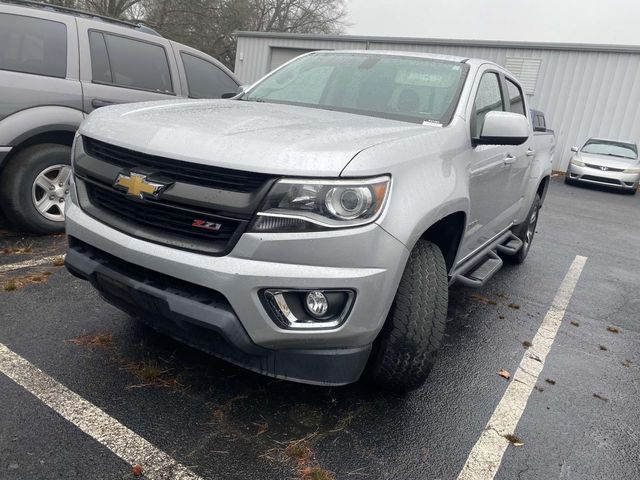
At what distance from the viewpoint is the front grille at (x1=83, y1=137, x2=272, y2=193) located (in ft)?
6.98

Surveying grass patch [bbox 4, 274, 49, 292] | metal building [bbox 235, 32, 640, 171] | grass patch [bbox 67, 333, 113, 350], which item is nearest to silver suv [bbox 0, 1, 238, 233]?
grass patch [bbox 4, 274, 49, 292]

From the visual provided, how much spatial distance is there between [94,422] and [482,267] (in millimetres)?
2804

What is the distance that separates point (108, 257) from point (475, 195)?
2.09 meters

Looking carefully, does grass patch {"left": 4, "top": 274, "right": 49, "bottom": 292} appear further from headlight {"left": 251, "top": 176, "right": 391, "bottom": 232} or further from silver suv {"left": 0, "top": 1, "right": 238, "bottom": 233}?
headlight {"left": 251, "top": 176, "right": 391, "bottom": 232}

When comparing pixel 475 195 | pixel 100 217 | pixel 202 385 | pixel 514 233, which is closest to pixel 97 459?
pixel 202 385

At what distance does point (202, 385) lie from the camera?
267cm

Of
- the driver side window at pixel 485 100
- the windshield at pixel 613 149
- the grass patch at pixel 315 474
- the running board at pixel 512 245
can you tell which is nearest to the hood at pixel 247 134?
the driver side window at pixel 485 100

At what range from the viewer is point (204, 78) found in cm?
564

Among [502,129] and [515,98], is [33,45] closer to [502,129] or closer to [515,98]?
[502,129]

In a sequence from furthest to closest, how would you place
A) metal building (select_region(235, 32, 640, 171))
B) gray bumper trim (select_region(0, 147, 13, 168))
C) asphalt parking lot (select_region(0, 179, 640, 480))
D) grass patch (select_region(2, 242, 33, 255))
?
1. metal building (select_region(235, 32, 640, 171))
2. grass patch (select_region(2, 242, 33, 255))
3. gray bumper trim (select_region(0, 147, 13, 168))
4. asphalt parking lot (select_region(0, 179, 640, 480))

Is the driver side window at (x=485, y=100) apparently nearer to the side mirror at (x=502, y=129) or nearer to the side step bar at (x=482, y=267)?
the side mirror at (x=502, y=129)

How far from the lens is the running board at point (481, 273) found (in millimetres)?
3436

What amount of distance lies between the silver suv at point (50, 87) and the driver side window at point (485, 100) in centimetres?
309

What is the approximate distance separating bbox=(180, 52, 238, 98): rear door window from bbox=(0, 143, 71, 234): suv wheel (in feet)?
4.96
